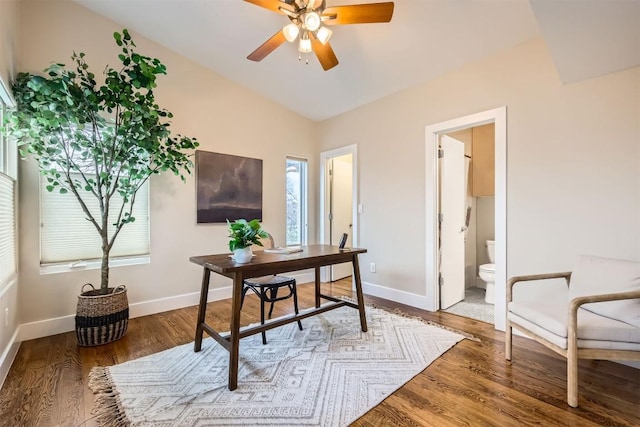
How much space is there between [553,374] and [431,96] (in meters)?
2.67

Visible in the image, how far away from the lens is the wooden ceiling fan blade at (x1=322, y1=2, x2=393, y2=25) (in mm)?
1853

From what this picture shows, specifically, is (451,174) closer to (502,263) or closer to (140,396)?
(502,263)

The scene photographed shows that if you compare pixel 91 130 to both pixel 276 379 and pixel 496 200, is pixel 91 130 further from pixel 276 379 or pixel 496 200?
pixel 496 200

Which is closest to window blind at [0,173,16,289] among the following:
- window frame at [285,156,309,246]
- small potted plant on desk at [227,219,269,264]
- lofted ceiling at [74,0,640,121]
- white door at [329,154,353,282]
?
small potted plant on desk at [227,219,269,264]

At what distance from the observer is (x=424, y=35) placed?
2.52m

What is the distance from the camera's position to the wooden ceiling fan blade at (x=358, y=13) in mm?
1853

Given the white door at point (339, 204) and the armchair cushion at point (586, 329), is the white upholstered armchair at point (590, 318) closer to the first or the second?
the armchair cushion at point (586, 329)

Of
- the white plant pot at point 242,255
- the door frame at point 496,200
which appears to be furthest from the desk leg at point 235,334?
the door frame at point 496,200

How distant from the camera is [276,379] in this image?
1875 millimetres

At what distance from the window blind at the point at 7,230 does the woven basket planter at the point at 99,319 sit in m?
0.51

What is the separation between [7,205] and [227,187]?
191 centimetres

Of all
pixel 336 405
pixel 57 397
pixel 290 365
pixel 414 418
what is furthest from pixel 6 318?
pixel 414 418

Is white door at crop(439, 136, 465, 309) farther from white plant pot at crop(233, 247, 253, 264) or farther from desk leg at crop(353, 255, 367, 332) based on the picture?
white plant pot at crop(233, 247, 253, 264)

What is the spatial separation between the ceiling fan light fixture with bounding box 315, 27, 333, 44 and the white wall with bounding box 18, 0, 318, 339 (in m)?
1.91
